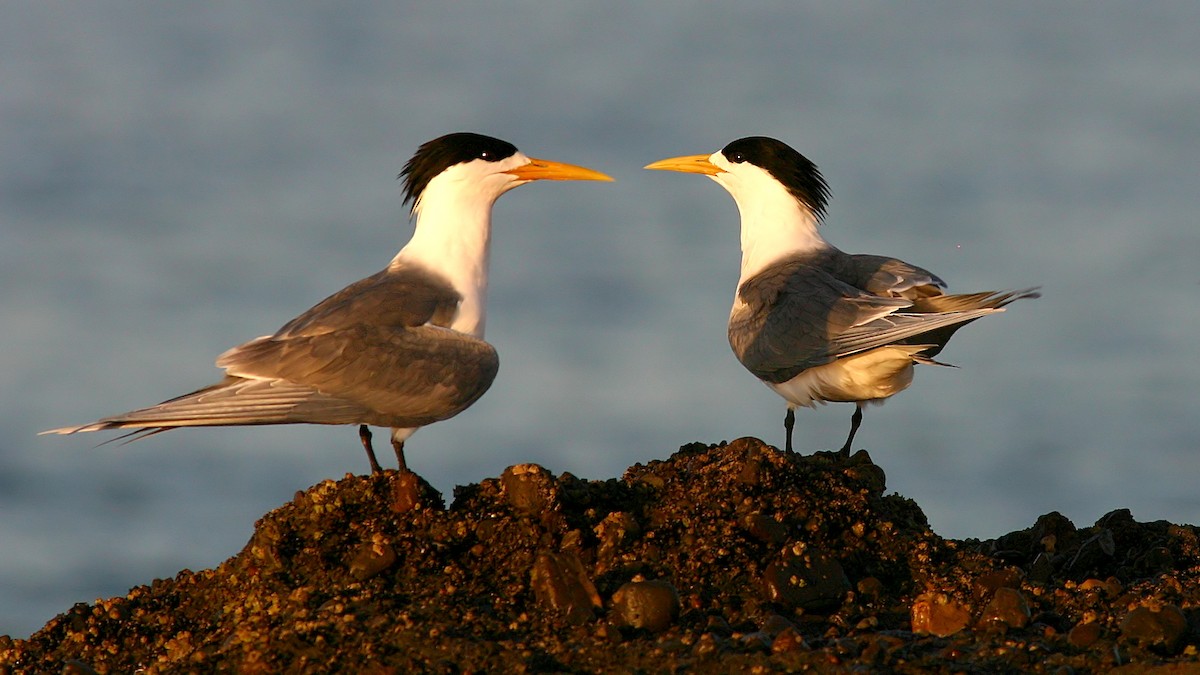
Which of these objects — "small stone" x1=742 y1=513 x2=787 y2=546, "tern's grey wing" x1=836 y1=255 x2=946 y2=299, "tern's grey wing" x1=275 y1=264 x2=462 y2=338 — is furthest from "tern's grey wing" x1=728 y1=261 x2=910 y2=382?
"small stone" x1=742 y1=513 x2=787 y2=546

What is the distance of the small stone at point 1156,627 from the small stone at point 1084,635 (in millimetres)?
111

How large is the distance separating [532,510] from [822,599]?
4.37ft

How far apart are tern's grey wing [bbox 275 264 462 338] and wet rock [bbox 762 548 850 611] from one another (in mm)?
2563

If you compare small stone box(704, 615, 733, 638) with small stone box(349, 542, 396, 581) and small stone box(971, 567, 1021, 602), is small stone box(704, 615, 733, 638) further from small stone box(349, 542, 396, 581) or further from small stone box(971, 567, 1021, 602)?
small stone box(349, 542, 396, 581)

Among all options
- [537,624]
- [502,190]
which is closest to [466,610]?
[537,624]

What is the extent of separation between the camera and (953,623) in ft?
18.5

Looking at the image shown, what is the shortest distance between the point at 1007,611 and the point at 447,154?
14.7 ft

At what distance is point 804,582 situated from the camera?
6.06m

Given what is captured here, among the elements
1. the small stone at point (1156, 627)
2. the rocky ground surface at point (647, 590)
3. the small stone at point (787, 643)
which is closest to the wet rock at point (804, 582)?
the rocky ground surface at point (647, 590)

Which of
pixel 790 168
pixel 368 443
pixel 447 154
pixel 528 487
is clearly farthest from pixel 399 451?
pixel 790 168

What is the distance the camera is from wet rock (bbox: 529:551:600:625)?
5.74 meters

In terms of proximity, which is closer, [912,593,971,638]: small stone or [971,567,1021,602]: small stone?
[912,593,971,638]: small stone

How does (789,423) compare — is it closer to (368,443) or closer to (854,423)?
(854,423)

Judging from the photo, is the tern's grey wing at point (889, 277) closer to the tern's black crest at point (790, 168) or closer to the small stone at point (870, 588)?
the tern's black crest at point (790, 168)
